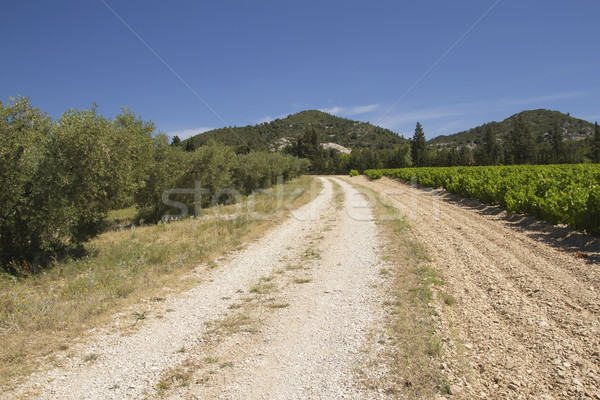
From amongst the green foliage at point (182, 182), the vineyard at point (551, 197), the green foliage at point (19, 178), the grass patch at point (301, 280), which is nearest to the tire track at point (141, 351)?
the grass patch at point (301, 280)

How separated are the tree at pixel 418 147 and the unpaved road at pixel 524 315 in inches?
3517

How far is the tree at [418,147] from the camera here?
9362 centimetres

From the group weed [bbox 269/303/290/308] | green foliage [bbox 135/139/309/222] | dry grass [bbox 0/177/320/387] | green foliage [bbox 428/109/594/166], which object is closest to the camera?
dry grass [bbox 0/177/320/387]

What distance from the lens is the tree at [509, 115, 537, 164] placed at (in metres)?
83.8

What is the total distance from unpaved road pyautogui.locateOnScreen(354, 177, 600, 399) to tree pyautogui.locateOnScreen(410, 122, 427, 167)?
89.3m

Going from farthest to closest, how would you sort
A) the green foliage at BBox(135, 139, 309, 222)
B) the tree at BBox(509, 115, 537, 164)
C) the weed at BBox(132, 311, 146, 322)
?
the tree at BBox(509, 115, 537, 164)
the green foliage at BBox(135, 139, 309, 222)
the weed at BBox(132, 311, 146, 322)

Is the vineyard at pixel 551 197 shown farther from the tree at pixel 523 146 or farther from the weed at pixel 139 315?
the tree at pixel 523 146

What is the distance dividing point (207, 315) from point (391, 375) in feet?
11.8

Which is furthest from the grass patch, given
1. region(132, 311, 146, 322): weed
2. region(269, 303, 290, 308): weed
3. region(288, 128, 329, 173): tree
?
region(288, 128, 329, 173): tree

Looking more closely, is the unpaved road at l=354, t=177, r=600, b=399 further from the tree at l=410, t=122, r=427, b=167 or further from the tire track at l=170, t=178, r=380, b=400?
the tree at l=410, t=122, r=427, b=167

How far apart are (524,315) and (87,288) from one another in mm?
9482

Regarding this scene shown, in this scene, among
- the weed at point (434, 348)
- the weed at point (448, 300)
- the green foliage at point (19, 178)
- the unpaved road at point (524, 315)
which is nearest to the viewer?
the unpaved road at point (524, 315)

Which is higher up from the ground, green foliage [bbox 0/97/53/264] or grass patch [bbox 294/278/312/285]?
green foliage [bbox 0/97/53/264]

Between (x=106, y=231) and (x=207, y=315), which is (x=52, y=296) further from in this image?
(x=106, y=231)
